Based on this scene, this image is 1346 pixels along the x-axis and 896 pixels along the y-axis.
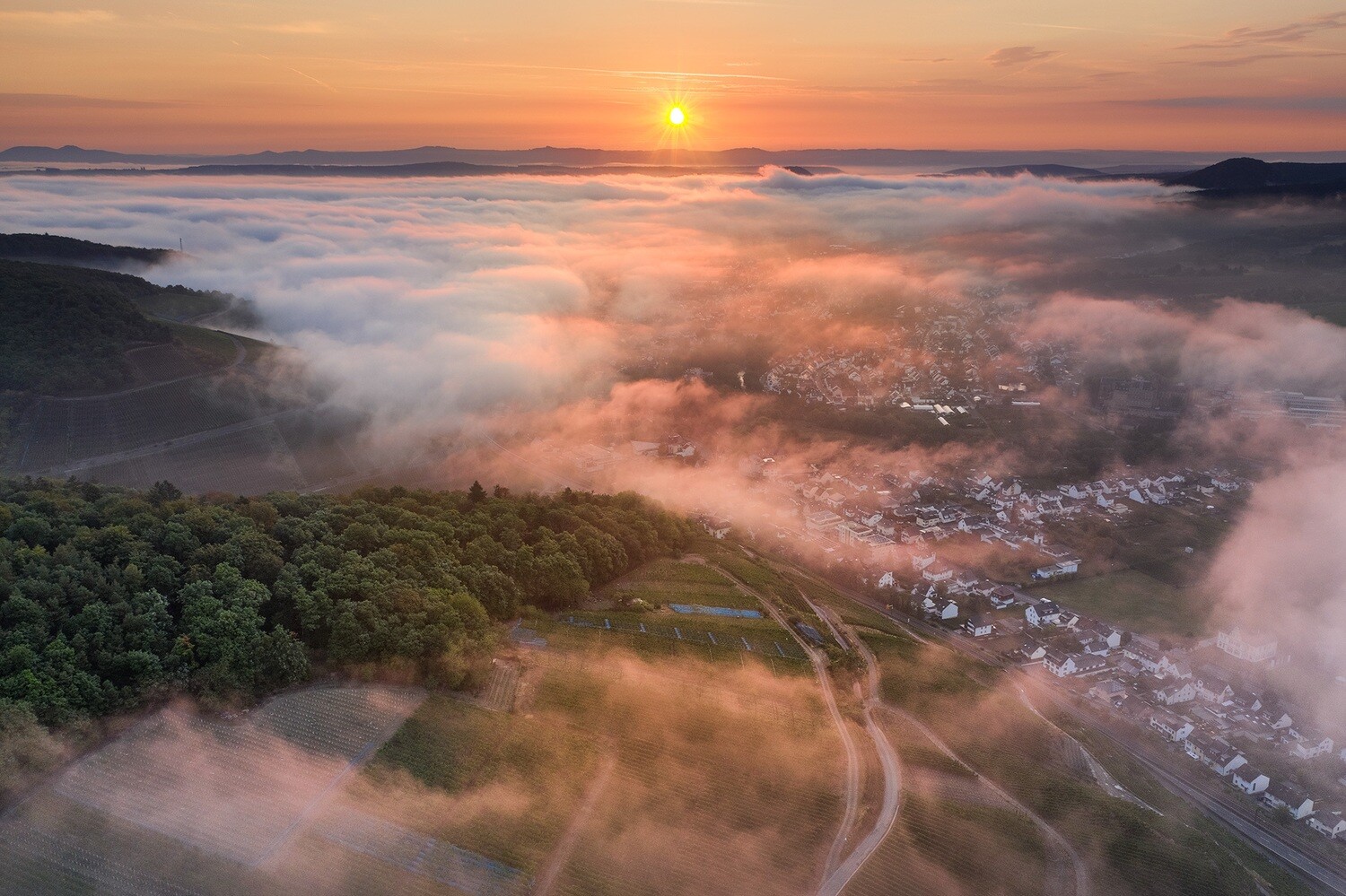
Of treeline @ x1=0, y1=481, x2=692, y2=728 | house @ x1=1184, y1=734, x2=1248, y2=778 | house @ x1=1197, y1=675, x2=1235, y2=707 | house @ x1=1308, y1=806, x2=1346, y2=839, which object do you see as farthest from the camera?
house @ x1=1197, y1=675, x2=1235, y2=707

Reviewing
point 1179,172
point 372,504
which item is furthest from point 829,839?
point 1179,172

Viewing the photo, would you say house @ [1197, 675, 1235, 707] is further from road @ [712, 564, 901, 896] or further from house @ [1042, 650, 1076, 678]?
road @ [712, 564, 901, 896]

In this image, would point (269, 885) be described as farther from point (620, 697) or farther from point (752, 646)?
point (752, 646)

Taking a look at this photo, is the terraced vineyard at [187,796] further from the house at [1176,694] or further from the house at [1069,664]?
the house at [1176,694]

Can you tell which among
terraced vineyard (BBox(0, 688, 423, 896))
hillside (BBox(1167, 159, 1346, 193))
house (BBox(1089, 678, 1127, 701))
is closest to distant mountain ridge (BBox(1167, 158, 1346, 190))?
hillside (BBox(1167, 159, 1346, 193))

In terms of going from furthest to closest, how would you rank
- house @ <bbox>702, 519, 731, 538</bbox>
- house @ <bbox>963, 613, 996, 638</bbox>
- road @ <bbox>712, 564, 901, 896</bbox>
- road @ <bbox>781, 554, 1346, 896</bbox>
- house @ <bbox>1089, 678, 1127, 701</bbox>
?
1. house @ <bbox>702, 519, 731, 538</bbox>
2. house @ <bbox>963, 613, 996, 638</bbox>
3. house @ <bbox>1089, 678, 1127, 701</bbox>
4. road @ <bbox>781, 554, 1346, 896</bbox>
5. road @ <bbox>712, 564, 901, 896</bbox>

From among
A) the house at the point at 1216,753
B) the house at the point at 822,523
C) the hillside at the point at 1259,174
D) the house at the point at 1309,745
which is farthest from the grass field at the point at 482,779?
the hillside at the point at 1259,174
